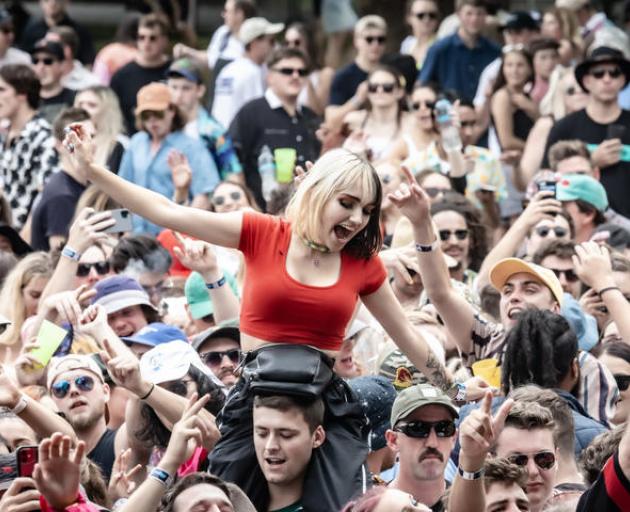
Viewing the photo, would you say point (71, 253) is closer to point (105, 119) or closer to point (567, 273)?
point (567, 273)

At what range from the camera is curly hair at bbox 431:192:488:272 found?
36.0ft

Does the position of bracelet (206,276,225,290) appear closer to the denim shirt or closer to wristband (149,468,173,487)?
wristband (149,468,173,487)

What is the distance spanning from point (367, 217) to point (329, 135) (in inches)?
276

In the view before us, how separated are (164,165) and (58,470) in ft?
23.4

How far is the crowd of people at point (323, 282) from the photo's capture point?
6820mm

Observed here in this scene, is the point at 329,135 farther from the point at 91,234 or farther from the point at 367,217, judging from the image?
the point at 367,217

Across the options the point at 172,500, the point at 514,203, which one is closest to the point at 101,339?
the point at 172,500

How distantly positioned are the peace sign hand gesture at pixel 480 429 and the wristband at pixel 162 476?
1.10 m

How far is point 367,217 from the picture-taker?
695 centimetres

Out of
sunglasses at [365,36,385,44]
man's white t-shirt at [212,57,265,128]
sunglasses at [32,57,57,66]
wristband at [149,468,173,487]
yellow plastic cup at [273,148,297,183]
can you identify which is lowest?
man's white t-shirt at [212,57,265,128]

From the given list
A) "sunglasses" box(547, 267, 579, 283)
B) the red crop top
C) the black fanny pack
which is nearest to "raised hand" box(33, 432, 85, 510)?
the black fanny pack

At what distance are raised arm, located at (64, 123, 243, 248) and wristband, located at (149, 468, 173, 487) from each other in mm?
966

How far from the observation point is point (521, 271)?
29.3 ft

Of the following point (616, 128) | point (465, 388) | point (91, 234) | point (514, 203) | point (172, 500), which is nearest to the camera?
point (172, 500)
